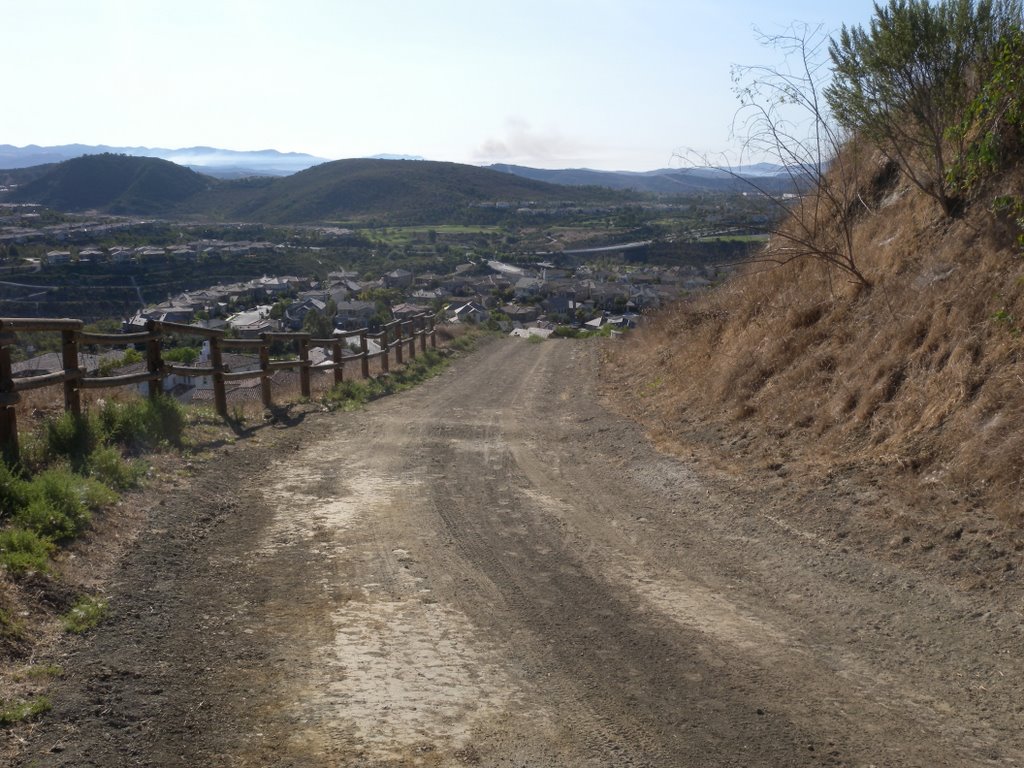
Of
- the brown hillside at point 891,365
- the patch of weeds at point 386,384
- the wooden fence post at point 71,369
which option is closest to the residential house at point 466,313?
the patch of weeds at point 386,384

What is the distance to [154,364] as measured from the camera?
34.9 feet

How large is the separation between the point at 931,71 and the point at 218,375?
992 centimetres

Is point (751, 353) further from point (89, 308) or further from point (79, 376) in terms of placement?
point (89, 308)

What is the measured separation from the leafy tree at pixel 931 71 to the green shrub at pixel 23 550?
32.8 ft

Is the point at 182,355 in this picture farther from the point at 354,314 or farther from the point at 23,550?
the point at 354,314

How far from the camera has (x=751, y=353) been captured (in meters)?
12.3

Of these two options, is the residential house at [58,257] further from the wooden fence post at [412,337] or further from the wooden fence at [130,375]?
the wooden fence at [130,375]

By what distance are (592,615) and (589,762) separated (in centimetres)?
180

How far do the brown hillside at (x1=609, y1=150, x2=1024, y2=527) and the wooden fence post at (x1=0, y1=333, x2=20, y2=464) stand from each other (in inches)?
270

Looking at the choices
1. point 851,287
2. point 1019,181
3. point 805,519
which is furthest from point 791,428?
point 1019,181

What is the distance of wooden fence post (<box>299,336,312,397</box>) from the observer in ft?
50.0

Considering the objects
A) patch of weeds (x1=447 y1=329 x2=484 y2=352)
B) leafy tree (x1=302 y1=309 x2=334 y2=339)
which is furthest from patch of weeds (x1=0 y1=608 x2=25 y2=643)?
patch of weeds (x1=447 y1=329 x2=484 y2=352)

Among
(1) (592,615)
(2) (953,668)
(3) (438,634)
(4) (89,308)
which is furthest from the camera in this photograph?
(4) (89,308)

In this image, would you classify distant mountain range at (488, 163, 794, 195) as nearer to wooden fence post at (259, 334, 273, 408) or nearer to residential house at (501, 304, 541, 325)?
wooden fence post at (259, 334, 273, 408)
